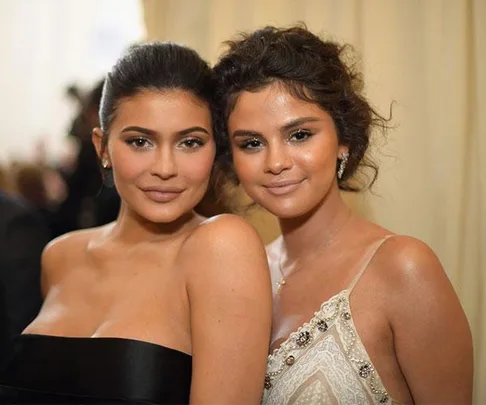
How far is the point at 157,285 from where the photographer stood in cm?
144

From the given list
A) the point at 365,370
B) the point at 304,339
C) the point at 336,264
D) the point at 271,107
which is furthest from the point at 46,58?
the point at 365,370

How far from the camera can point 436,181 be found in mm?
1935

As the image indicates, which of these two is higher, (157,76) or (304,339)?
(157,76)

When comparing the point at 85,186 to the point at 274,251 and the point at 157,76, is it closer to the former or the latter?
the point at 274,251

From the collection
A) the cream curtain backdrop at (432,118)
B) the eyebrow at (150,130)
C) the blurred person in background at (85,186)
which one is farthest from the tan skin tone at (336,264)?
the blurred person in background at (85,186)

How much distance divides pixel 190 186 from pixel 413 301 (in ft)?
1.63

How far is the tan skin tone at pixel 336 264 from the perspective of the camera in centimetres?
138

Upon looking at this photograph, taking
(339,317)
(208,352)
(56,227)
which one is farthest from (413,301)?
(56,227)

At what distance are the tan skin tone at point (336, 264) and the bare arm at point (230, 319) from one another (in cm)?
18

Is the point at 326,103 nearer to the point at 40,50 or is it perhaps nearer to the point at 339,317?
the point at 339,317

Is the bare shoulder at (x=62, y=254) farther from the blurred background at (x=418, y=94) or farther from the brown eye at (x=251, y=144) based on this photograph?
the blurred background at (x=418, y=94)

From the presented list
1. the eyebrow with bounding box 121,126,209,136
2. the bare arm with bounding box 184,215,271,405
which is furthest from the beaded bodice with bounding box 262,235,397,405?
the eyebrow with bounding box 121,126,209,136

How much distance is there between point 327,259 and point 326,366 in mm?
268

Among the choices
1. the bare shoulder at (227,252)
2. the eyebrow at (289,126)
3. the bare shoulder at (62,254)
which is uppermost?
the eyebrow at (289,126)
